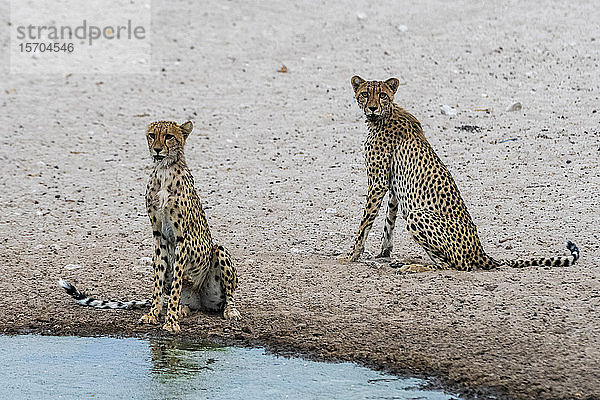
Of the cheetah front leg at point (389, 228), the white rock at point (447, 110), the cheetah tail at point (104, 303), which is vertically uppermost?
the white rock at point (447, 110)

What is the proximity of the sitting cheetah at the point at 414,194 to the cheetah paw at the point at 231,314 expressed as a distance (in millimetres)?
1310

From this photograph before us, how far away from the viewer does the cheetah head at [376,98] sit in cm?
696

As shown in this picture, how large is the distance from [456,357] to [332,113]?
19.1 feet

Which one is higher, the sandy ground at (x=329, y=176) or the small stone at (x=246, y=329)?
the sandy ground at (x=329, y=176)

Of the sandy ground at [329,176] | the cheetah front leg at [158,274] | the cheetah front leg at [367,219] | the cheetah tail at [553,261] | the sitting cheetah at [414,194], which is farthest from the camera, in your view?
the cheetah front leg at [367,219]

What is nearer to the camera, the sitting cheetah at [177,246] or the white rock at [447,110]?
the sitting cheetah at [177,246]

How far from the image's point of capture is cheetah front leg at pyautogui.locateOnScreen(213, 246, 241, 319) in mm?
5805

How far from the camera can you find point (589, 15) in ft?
42.1

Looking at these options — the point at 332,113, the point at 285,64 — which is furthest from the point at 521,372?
the point at 285,64

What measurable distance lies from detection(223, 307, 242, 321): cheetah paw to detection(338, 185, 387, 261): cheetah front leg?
1376mm

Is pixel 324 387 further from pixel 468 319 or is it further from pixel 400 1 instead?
pixel 400 1

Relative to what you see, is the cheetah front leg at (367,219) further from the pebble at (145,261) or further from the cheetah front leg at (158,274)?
the cheetah front leg at (158,274)

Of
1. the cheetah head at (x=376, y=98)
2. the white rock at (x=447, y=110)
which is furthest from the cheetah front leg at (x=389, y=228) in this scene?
the white rock at (x=447, y=110)

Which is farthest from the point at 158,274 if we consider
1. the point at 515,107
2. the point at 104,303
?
the point at 515,107
